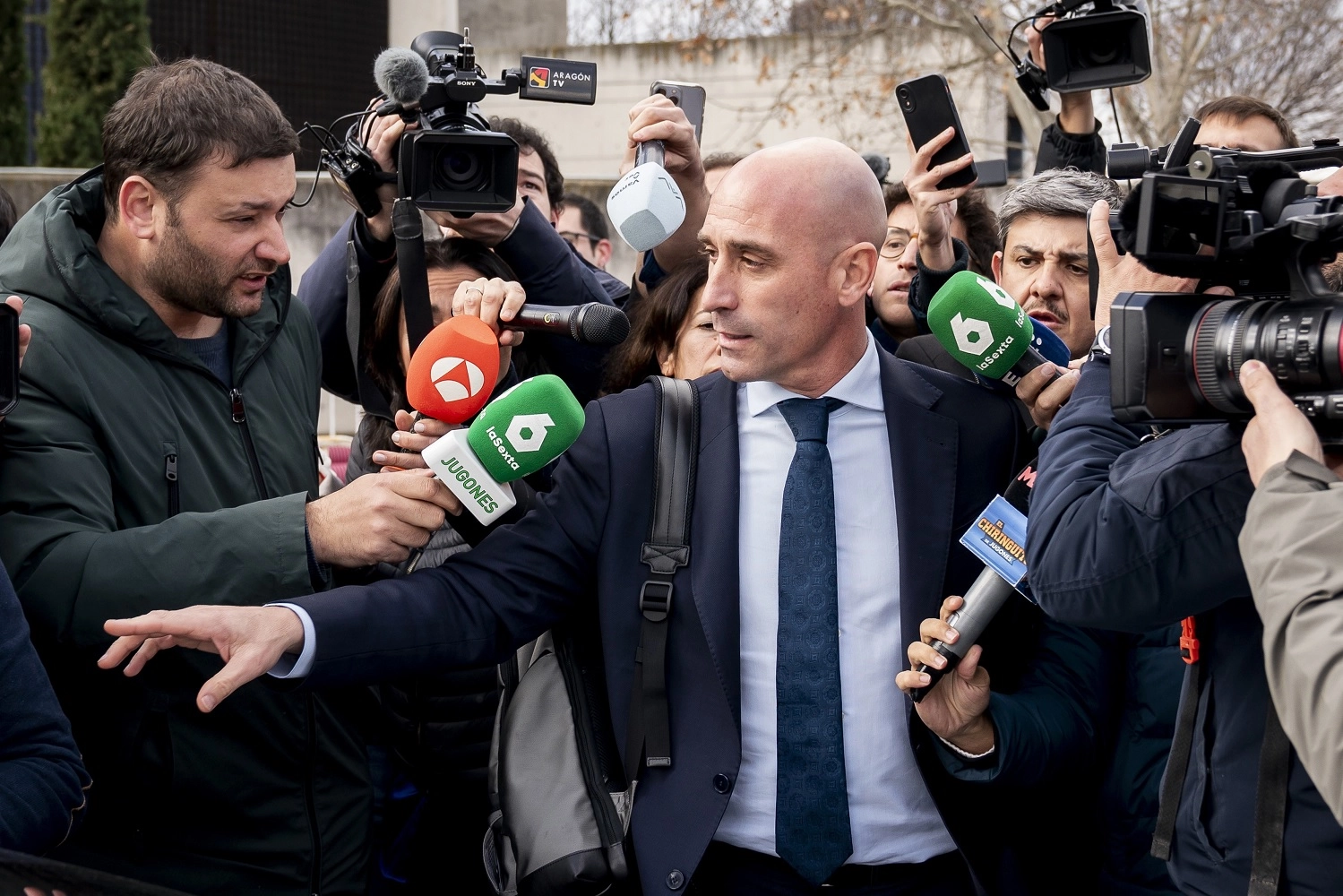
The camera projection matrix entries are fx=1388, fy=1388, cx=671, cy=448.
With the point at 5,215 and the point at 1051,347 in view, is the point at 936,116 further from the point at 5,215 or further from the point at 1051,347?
→ the point at 5,215

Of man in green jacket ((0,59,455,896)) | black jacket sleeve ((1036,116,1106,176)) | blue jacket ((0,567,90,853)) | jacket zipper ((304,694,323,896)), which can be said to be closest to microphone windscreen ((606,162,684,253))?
man in green jacket ((0,59,455,896))

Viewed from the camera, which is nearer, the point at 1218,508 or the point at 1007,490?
the point at 1218,508

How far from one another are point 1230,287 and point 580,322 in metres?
1.21

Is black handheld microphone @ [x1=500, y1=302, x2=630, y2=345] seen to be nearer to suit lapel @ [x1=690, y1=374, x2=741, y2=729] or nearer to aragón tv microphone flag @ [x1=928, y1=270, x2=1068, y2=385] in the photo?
suit lapel @ [x1=690, y1=374, x2=741, y2=729]

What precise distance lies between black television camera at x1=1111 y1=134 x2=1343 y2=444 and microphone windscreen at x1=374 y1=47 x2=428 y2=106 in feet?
5.20

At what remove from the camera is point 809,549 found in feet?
8.46

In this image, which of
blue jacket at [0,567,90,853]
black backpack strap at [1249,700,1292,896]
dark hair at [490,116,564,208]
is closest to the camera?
black backpack strap at [1249,700,1292,896]

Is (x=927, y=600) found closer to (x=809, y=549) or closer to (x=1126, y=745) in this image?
(x=809, y=549)

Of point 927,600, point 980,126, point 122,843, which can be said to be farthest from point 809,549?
point 980,126

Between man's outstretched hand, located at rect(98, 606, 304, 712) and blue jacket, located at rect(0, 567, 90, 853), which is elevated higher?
man's outstretched hand, located at rect(98, 606, 304, 712)

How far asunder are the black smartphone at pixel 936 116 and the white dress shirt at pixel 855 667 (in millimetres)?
768

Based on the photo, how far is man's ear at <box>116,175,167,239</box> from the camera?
272 centimetres

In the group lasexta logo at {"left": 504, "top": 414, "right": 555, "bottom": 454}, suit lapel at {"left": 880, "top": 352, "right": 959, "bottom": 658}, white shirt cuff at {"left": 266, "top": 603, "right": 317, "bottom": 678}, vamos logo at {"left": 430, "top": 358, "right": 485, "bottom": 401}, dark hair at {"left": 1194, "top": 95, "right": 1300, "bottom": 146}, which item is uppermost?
dark hair at {"left": 1194, "top": 95, "right": 1300, "bottom": 146}

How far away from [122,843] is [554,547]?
963mm
